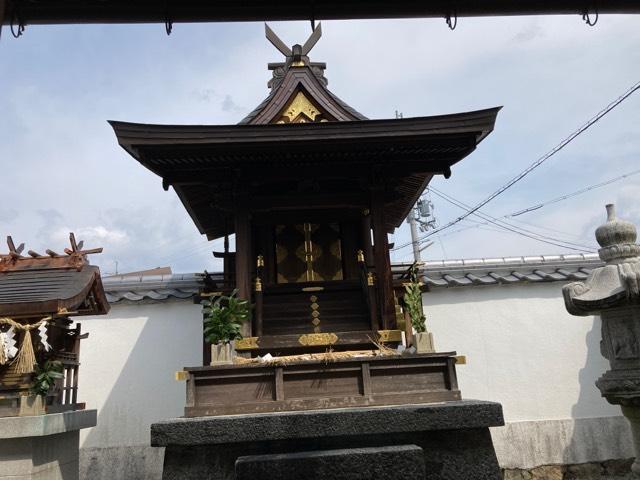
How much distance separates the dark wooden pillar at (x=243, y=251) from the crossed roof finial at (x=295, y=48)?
11.1 ft

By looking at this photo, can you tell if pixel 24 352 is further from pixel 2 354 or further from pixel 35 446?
pixel 35 446

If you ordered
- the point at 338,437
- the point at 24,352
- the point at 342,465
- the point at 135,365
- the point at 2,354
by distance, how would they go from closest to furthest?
the point at 342,465
the point at 338,437
the point at 2,354
the point at 24,352
the point at 135,365

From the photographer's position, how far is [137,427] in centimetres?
1048

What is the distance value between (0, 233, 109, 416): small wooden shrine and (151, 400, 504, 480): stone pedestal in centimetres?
288

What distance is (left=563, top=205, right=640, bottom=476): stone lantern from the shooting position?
17.4 ft

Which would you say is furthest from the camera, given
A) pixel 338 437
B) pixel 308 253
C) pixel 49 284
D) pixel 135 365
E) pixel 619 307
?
pixel 135 365

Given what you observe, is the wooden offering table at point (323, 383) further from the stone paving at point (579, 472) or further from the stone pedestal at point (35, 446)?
the stone paving at point (579, 472)

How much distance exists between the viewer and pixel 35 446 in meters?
6.97

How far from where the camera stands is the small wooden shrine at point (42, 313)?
6953mm

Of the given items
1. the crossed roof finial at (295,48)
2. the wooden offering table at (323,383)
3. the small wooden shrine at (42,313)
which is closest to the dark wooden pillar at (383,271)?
the wooden offering table at (323,383)

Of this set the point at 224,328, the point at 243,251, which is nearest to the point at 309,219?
the point at 243,251

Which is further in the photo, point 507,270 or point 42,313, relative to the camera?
point 507,270

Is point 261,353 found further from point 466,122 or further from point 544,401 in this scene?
point 544,401

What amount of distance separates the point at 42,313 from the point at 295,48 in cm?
697
